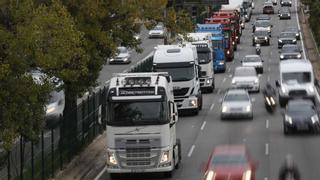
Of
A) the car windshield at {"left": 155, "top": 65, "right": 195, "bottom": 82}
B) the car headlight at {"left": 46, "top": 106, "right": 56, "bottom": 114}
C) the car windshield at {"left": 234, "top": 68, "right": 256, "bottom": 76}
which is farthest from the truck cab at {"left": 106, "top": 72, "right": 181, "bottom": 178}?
the car windshield at {"left": 234, "top": 68, "right": 256, "bottom": 76}

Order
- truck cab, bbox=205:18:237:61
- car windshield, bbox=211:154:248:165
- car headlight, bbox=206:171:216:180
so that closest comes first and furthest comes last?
car headlight, bbox=206:171:216:180 → car windshield, bbox=211:154:248:165 → truck cab, bbox=205:18:237:61

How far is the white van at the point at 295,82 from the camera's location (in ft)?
150

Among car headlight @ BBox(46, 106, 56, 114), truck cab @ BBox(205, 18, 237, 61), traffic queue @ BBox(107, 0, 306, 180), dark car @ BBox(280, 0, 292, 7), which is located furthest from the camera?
dark car @ BBox(280, 0, 292, 7)

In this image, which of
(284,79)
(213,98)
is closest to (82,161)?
(284,79)

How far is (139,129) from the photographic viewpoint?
25688 millimetres

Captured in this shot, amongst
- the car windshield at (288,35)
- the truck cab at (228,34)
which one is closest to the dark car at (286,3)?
the car windshield at (288,35)

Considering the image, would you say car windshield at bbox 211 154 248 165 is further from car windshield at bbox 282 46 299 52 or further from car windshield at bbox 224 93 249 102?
car windshield at bbox 282 46 299 52

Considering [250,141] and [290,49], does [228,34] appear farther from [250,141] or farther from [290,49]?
[250,141]

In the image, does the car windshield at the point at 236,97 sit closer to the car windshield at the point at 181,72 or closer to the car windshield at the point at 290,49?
the car windshield at the point at 181,72

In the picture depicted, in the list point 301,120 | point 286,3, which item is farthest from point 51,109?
point 286,3

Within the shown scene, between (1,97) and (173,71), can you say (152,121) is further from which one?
(173,71)

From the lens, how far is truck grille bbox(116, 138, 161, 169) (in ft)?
84.3

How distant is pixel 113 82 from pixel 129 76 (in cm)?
81

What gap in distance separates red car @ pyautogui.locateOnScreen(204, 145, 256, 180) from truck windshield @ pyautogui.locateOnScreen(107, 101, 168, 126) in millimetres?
3571
